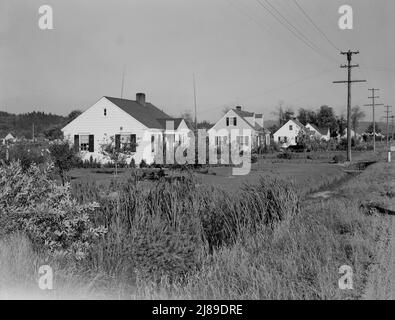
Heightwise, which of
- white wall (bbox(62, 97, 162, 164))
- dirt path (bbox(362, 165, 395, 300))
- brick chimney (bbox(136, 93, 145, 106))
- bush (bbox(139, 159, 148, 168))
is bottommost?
dirt path (bbox(362, 165, 395, 300))

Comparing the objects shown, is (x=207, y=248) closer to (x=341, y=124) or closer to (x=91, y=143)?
(x=91, y=143)

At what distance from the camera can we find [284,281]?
268 inches

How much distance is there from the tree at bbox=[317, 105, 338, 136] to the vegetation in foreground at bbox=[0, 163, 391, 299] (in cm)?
10994

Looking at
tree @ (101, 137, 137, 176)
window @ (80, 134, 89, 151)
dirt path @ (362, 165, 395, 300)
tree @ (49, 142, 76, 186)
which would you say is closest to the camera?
dirt path @ (362, 165, 395, 300)

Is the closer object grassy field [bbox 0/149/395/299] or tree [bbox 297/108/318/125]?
grassy field [bbox 0/149/395/299]

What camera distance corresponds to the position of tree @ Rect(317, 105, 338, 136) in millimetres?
118812

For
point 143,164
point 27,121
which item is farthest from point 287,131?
point 143,164

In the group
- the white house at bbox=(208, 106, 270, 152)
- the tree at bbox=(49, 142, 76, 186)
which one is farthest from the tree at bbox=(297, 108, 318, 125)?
the tree at bbox=(49, 142, 76, 186)

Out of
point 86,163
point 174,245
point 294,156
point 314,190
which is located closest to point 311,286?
point 174,245

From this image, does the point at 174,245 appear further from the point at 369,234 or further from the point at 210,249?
the point at 369,234

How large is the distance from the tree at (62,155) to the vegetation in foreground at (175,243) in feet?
32.4

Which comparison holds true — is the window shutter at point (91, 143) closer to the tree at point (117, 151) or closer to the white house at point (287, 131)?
the tree at point (117, 151)

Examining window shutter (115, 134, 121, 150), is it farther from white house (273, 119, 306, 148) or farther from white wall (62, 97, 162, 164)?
→ white house (273, 119, 306, 148)

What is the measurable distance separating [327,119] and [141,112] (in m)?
88.0
